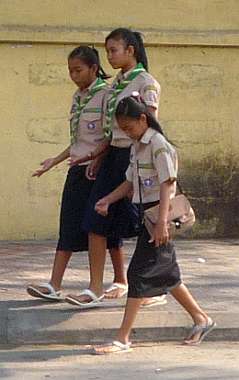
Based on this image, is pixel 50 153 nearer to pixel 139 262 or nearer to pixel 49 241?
pixel 49 241

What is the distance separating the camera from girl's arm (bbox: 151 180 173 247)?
654 centimetres

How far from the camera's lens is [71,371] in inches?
254

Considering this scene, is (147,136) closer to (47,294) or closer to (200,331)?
(200,331)

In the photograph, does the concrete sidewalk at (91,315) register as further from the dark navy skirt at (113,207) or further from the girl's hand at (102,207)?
the girl's hand at (102,207)

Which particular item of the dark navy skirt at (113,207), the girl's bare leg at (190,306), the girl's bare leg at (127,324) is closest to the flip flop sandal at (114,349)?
the girl's bare leg at (127,324)

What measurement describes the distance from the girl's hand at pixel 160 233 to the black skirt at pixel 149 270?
0.10 meters

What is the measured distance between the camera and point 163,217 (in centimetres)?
653

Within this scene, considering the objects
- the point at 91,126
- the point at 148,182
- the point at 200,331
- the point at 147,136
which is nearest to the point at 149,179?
the point at 148,182

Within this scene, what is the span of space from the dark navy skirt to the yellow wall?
10.8ft

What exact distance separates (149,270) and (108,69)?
13.9ft

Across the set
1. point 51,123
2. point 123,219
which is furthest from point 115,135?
point 51,123

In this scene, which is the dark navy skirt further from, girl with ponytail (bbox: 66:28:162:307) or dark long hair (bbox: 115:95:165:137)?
dark long hair (bbox: 115:95:165:137)

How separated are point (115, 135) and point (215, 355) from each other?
1.60 m

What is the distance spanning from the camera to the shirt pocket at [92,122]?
730cm
